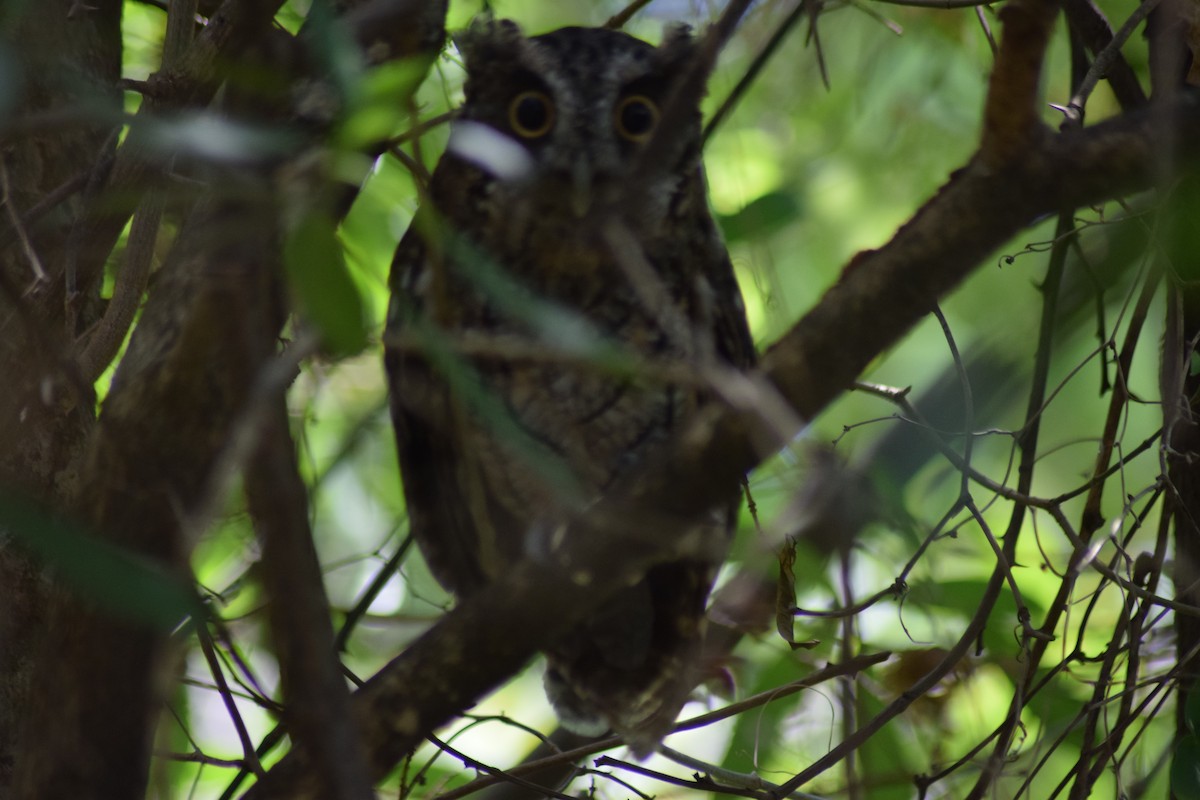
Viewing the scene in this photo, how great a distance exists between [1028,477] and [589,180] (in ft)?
2.31

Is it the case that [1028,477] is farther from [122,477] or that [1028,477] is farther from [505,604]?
[122,477]

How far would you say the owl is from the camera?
1.67 m

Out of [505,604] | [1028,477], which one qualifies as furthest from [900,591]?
[505,604]

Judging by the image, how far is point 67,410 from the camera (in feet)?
4.84

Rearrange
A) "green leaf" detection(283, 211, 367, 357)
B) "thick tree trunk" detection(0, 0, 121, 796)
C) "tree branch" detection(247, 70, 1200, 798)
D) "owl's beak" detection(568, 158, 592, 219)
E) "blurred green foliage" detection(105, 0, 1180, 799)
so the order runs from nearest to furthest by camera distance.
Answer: "green leaf" detection(283, 211, 367, 357) < "tree branch" detection(247, 70, 1200, 798) < "blurred green foliage" detection(105, 0, 1180, 799) < "thick tree trunk" detection(0, 0, 121, 796) < "owl's beak" detection(568, 158, 592, 219)

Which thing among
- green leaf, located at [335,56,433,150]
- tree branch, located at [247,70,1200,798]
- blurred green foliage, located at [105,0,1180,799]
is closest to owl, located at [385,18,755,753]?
blurred green foliage, located at [105,0,1180,799]

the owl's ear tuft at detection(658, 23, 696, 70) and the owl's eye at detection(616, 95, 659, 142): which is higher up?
the owl's ear tuft at detection(658, 23, 696, 70)

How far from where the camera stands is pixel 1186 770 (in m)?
1.34

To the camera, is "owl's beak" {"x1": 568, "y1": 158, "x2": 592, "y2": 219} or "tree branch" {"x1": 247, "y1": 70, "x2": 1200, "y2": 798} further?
"owl's beak" {"x1": 568, "y1": 158, "x2": 592, "y2": 219}

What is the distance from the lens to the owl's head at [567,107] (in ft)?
5.37

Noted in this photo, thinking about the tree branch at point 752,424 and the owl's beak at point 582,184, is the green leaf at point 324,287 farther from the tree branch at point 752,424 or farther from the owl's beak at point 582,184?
the owl's beak at point 582,184

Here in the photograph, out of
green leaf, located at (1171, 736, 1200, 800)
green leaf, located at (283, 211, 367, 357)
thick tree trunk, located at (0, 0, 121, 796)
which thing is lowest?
green leaf, located at (1171, 736, 1200, 800)

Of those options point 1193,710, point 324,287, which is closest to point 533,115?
point 324,287

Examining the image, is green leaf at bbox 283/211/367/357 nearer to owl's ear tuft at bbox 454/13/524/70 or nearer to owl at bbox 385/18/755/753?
owl at bbox 385/18/755/753
